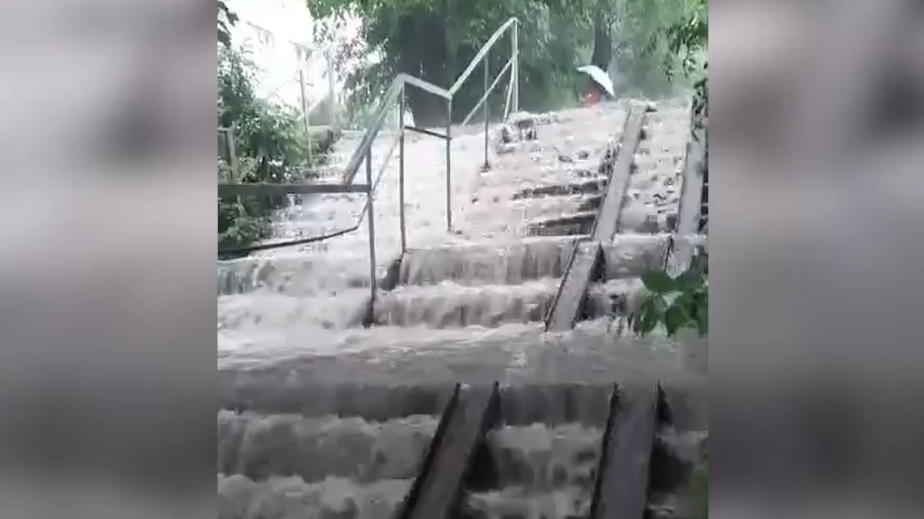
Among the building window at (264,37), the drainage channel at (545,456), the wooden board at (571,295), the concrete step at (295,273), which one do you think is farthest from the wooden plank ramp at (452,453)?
the building window at (264,37)

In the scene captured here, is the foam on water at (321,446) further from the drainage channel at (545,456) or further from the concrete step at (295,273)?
the concrete step at (295,273)

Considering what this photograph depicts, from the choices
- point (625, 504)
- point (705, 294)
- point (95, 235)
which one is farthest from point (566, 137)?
point (95, 235)

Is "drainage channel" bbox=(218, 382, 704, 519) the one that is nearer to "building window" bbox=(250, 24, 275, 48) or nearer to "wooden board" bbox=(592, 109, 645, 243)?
"wooden board" bbox=(592, 109, 645, 243)

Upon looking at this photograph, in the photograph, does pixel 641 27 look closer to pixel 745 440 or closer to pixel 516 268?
pixel 516 268

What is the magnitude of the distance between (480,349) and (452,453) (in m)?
0.15

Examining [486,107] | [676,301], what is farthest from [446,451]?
[486,107]

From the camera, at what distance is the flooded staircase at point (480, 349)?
45.4 inches

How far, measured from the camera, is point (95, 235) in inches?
48.2

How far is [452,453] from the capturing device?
119 cm

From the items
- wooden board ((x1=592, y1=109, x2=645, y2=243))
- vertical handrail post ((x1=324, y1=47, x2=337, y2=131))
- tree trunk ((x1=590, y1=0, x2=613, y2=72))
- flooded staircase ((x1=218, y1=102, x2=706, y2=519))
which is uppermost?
tree trunk ((x1=590, y1=0, x2=613, y2=72))

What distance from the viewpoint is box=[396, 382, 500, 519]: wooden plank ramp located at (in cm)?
118

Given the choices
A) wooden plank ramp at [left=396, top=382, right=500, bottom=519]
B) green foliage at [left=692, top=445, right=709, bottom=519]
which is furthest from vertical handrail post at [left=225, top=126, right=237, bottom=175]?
green foliage at [left=692, top=445, right=709, bottom=519]

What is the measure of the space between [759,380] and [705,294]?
0.13 m

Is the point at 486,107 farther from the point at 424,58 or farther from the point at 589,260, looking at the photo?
the point at 589,260
